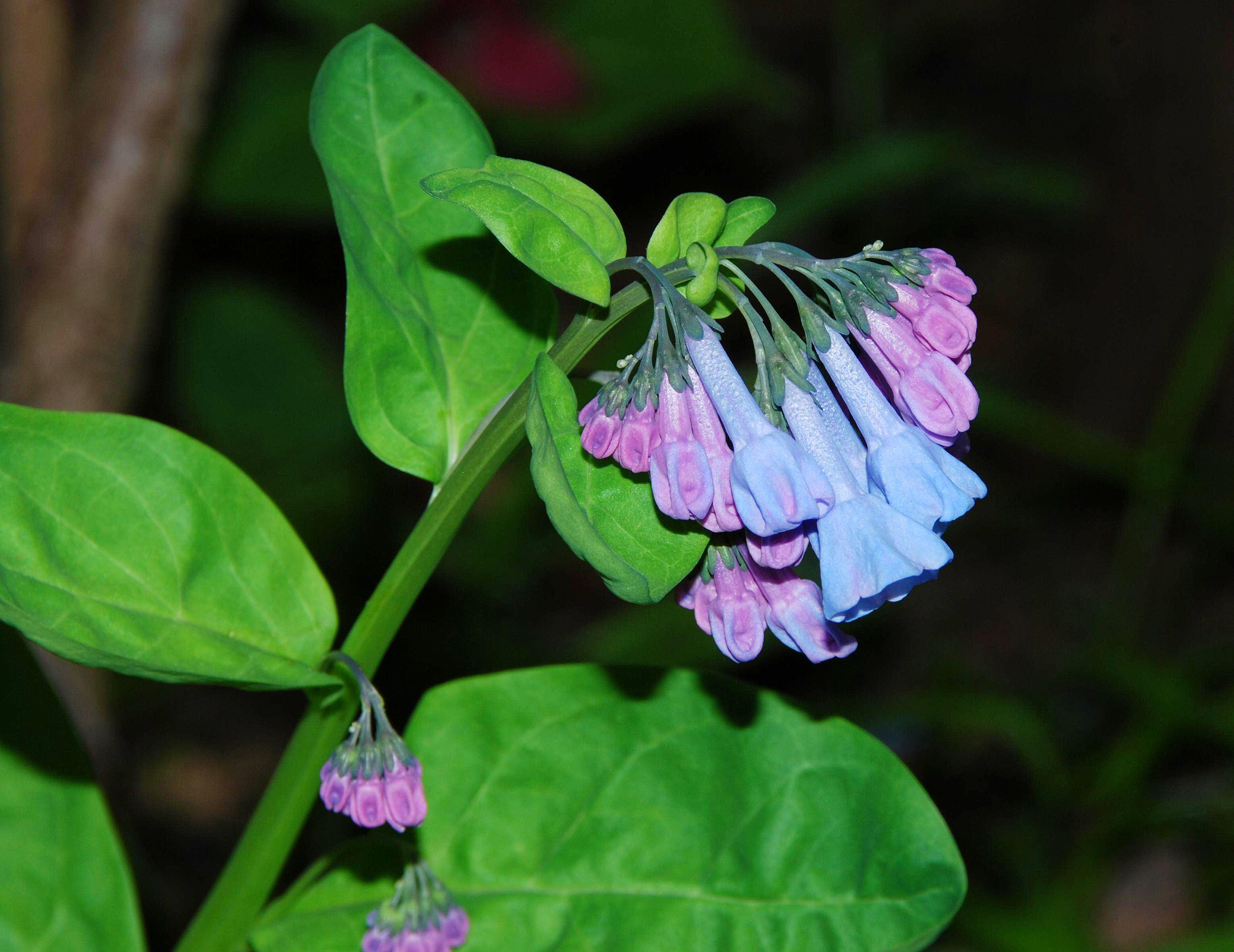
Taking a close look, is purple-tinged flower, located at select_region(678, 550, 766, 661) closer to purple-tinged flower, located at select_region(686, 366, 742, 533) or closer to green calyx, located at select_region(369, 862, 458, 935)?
purple-tinged flower, located at select_region(686, 366, 742, 533)

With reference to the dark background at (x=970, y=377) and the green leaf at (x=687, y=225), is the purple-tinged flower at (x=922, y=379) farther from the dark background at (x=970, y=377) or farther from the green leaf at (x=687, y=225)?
the dark background at (x=970, y=377)

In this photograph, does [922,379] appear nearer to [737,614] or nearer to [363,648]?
[737,614]

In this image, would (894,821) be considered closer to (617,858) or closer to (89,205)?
(617,858)

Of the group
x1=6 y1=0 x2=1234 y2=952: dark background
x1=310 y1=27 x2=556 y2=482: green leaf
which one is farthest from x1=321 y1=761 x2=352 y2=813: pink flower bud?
x1=6 y1=0 x2=1234 y2=952: dark background

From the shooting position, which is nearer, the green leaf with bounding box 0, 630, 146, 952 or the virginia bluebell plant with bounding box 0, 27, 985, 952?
the virginia bluebell plant with bounding box 0, 27, 985, 952

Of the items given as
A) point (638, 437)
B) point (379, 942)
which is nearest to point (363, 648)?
point (379, 942)

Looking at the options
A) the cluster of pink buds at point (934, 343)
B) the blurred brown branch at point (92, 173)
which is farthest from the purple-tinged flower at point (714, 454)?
the blurred brown branch at point (92, 173)

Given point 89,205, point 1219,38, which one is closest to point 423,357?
point 89,205

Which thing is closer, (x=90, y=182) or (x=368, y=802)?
(x=368, y=802)
